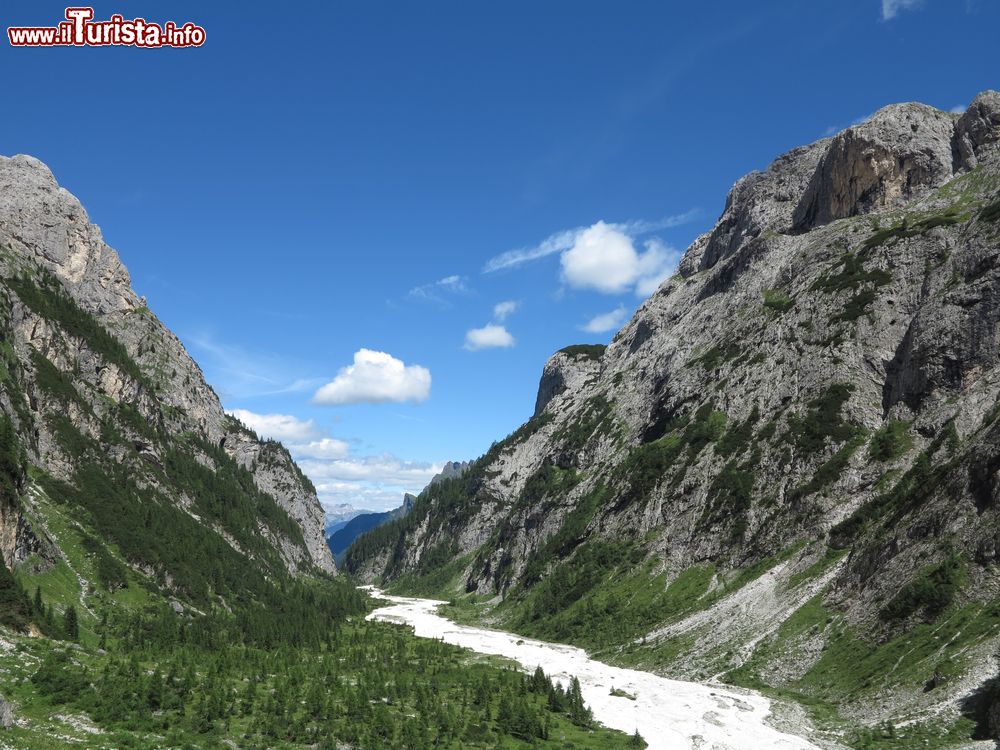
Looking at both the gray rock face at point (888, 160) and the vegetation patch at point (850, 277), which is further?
the gray rock face at point (888, 160)

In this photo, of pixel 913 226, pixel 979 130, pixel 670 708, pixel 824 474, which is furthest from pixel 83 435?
pixel 979 130

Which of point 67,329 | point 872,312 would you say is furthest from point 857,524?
point 67,329

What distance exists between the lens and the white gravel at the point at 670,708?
47.0 metres

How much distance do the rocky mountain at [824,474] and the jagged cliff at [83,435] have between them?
61.6m

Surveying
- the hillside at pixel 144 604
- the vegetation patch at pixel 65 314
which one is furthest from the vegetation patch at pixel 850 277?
the vegetation patch at pixel 65 314

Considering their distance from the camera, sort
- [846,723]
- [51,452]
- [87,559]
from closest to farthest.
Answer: [846,723], [87,559], [51,452]

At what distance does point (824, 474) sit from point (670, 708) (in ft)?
146

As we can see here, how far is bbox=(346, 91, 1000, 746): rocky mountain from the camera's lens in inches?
2117

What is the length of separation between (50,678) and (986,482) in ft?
225

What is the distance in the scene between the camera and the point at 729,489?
10031 centimetres

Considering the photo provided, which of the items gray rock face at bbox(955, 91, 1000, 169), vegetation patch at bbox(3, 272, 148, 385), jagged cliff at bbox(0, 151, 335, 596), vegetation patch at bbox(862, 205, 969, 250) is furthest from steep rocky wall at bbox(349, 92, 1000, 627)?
vegetation patch at bbox(3, 272, 148, 385)

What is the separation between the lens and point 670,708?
186ft

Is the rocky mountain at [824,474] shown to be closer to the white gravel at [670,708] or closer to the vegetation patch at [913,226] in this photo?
the vegetation patch at [913,226]

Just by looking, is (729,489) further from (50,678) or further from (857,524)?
(50,678)
